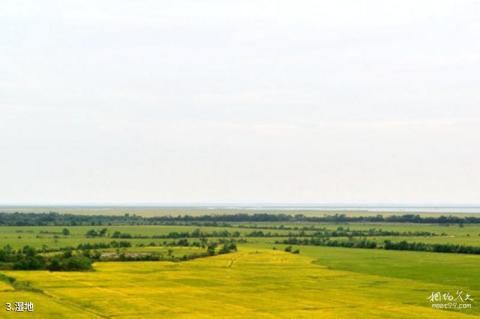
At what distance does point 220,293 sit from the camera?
51094 millimetres

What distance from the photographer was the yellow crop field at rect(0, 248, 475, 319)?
136ft

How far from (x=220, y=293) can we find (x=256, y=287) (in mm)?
4610

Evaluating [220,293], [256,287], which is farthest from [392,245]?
[220,293]

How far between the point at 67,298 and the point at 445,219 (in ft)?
518

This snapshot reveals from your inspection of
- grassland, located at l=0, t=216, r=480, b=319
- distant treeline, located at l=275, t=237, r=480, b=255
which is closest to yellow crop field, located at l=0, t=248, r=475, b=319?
grassland, located at l=0, t=216, r=480, b=319

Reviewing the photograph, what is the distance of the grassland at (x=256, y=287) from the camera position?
41875mm

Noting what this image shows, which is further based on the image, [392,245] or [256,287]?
[392,245]

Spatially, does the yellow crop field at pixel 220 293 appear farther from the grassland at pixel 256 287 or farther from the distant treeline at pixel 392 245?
the distant treeline at pixel 392 245

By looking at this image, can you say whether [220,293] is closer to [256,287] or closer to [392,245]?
[256,287]

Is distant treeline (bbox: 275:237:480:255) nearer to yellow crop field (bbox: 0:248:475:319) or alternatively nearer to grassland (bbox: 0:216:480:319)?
grassland (bbox: 0:216:480:319)

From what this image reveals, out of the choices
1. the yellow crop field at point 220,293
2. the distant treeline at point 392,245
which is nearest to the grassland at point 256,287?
the yellow crop field at point 220,293

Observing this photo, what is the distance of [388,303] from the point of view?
150 feet

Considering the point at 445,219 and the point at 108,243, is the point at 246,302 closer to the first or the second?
the point at 108,243

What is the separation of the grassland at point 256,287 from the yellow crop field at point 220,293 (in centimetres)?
6
